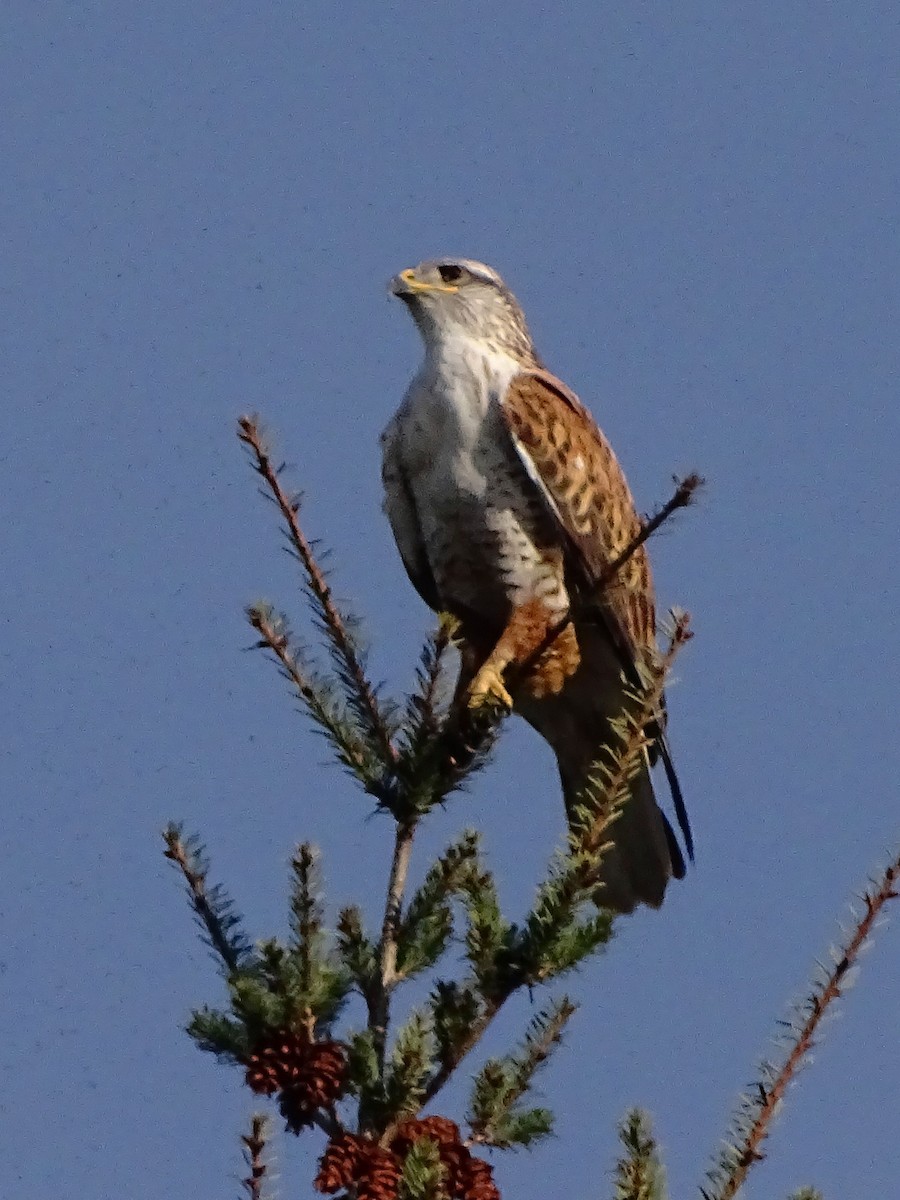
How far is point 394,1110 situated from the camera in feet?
9.64

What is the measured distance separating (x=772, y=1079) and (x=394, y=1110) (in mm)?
649

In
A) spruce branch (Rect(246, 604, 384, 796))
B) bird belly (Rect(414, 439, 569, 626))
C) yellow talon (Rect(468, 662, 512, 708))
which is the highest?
bird belly (Rect(414, 439, 569, 626))

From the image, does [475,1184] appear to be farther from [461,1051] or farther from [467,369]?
[467,369]

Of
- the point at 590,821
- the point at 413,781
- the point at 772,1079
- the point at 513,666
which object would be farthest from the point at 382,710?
the point at 513,666

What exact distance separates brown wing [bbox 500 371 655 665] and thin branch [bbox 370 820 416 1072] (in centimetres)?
182

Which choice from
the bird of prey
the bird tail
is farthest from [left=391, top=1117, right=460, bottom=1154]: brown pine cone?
the bird tail

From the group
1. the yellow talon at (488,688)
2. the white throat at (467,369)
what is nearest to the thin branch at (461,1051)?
the yellow talon at (488,688)

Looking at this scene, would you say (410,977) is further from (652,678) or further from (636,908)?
(636,908)

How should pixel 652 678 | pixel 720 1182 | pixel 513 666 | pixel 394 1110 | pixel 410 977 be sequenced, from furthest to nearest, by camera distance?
pixel 513 666, pixel 652 678, pixel 410 977, pixel 394 1110, pixel 720 1182

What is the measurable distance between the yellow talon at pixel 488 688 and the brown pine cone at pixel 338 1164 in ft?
5.45

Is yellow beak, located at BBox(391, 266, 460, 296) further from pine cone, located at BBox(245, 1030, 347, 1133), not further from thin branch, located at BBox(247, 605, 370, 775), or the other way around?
pine cone, located at BBox(245, 1030, 347, 1133)

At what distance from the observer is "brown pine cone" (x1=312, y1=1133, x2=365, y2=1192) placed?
2.79 meters

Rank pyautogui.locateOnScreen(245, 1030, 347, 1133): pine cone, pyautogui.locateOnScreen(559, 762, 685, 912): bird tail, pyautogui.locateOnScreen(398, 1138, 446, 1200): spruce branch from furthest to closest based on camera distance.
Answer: pyautogui.locateOnScreen(559, 762, 685, 912): bird tail < pyautogui.locateOnScreen(245, 1030, 347, 1133): pine cone < pyautogui.locateOnScreen(398, 1138, 446, 1200): spruce branch

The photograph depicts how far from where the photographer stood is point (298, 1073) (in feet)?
9.82
